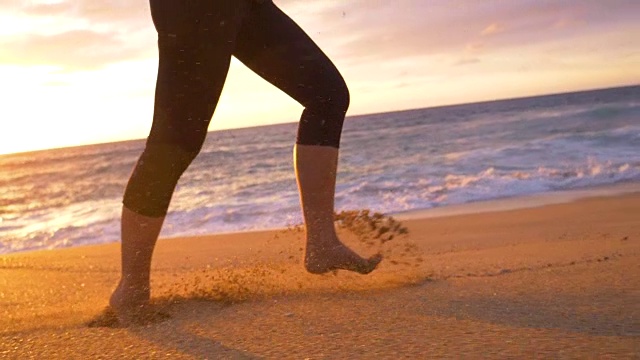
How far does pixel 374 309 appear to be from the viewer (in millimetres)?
1825

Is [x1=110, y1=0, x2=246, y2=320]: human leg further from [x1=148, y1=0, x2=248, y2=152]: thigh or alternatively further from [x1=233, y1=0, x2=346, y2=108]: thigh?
[x1=233, y1=0, x2=346, y2=108]: thigh

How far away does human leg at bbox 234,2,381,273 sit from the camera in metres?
2.09

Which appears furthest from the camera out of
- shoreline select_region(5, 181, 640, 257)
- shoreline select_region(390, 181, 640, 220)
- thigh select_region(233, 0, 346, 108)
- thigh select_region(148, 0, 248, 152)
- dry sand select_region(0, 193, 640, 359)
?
shoreline select_region(390, 181, 640, 220)

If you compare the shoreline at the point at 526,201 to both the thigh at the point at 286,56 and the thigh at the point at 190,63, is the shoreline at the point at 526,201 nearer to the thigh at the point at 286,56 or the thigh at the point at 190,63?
the thigh at the point at 286,56

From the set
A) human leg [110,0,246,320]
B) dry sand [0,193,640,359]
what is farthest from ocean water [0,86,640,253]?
human leg [110,0,246,320]

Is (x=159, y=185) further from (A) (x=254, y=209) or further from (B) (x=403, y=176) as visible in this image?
(B) (x=403, y=176)

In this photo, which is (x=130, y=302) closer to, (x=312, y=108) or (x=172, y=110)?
(x=172, y=110)

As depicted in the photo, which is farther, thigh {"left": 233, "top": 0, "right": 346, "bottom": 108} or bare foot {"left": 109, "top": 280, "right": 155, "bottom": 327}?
thigh {"left": 233, "top": 0, "right": 346, "bottom": 108}

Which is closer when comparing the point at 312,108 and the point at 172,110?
the point at 172,110

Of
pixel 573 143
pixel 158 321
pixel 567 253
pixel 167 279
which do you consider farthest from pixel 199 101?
pixel 573 143

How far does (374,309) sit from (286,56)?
2.64ft

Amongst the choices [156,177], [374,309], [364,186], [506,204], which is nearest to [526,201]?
[506,204]

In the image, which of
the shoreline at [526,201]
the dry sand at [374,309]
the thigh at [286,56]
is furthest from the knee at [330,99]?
the shoreline at [526,201]

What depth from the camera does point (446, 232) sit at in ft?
16.2
